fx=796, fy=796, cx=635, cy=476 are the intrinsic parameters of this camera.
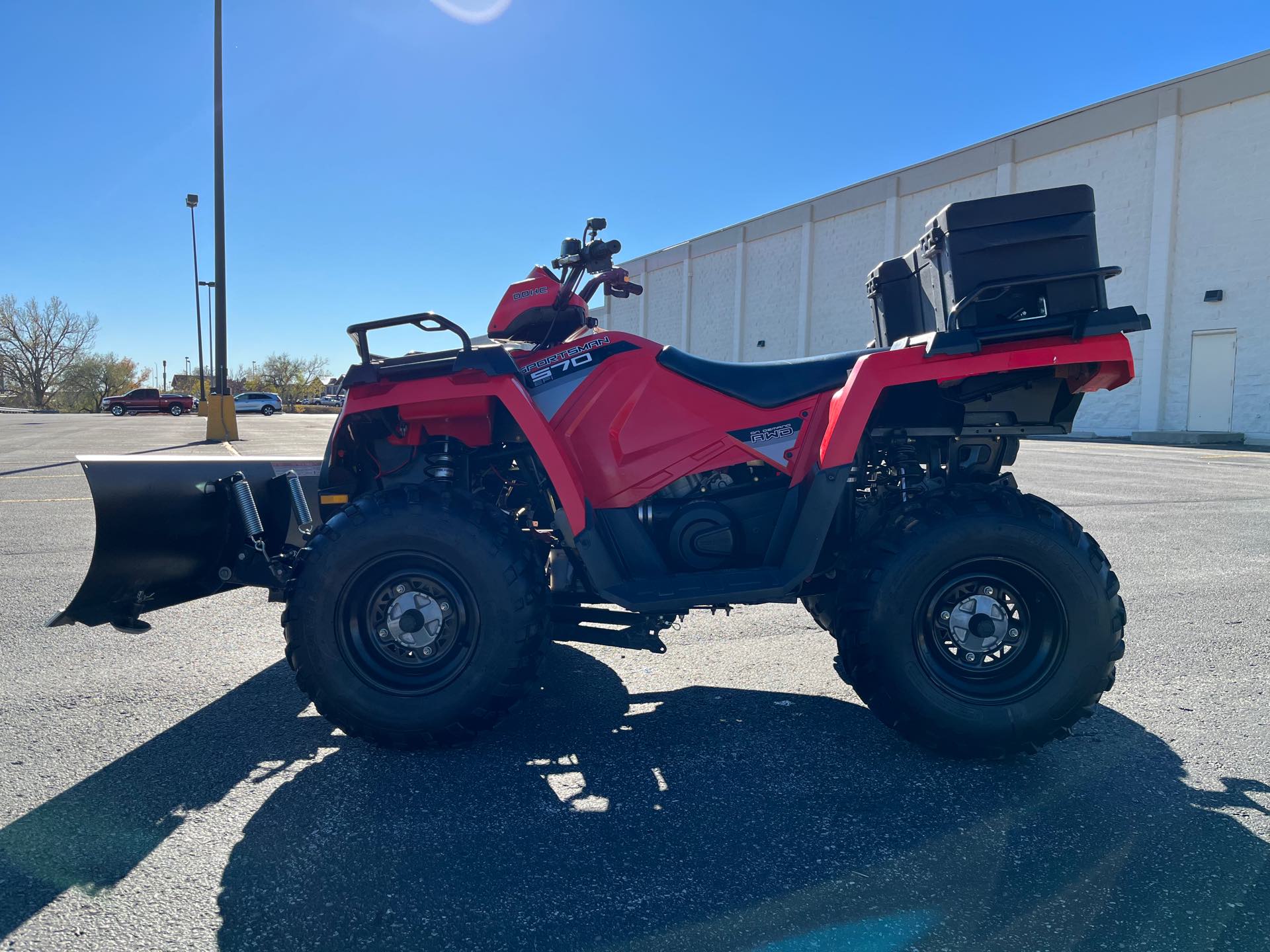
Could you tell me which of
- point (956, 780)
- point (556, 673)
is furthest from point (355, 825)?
point (956, 780)

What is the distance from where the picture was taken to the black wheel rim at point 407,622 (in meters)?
3.08

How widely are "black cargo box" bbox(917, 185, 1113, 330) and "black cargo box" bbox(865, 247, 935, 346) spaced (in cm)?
101

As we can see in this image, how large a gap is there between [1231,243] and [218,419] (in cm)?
2869

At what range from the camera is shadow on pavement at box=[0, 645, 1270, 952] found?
82.6 inches

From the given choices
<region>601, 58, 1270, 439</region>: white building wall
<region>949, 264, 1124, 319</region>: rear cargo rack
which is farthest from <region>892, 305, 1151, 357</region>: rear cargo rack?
<region>601, 58, 1270, 439</region>: white building wall

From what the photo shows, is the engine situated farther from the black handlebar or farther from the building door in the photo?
the building door

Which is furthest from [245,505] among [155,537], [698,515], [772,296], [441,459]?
[772,296]

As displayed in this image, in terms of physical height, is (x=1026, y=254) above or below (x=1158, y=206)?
below

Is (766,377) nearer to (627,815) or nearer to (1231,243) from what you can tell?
(627,815)

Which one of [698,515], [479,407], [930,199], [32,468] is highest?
[930,199]

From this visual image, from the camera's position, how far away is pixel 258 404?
53.7m

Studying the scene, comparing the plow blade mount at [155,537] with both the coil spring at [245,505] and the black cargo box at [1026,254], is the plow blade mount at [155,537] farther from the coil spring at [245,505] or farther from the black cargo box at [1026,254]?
the black cargo box at [1026,254]

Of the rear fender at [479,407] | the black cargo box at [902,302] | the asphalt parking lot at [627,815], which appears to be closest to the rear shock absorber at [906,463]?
the black cargo box at [902,302]

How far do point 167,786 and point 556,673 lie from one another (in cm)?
178
